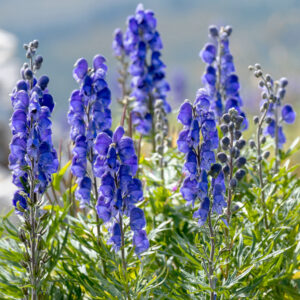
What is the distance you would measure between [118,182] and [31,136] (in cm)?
54

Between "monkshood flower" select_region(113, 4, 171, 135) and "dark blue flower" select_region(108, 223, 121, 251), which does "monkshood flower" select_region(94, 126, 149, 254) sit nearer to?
"dark blue flower" select_region(108, 223, 121, 251)

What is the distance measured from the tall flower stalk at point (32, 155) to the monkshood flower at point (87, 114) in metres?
0.16

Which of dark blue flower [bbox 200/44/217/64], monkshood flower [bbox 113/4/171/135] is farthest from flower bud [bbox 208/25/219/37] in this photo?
monkshood flower [bbox 113/4/171/135]

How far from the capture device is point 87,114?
308 centimetres

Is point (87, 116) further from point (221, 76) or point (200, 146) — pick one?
point (221, 76)

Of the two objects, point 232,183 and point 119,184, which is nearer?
point 119,184

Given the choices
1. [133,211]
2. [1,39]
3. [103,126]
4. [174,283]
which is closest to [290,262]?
[174,283]

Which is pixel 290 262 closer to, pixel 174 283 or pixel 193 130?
pixel 174 283

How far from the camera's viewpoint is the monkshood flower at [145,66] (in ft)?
15.1

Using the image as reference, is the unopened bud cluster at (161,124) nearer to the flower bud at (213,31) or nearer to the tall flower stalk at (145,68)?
the tall flower stalk at (145,68)

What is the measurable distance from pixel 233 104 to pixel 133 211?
1.52 m

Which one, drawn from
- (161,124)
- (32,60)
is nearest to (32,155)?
(32,60)

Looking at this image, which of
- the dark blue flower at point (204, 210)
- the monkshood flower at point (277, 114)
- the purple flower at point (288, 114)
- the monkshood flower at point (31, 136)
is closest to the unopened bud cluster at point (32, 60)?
the monkshood flower at point (31, 136)

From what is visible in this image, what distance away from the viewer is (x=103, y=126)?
3.10 meters
